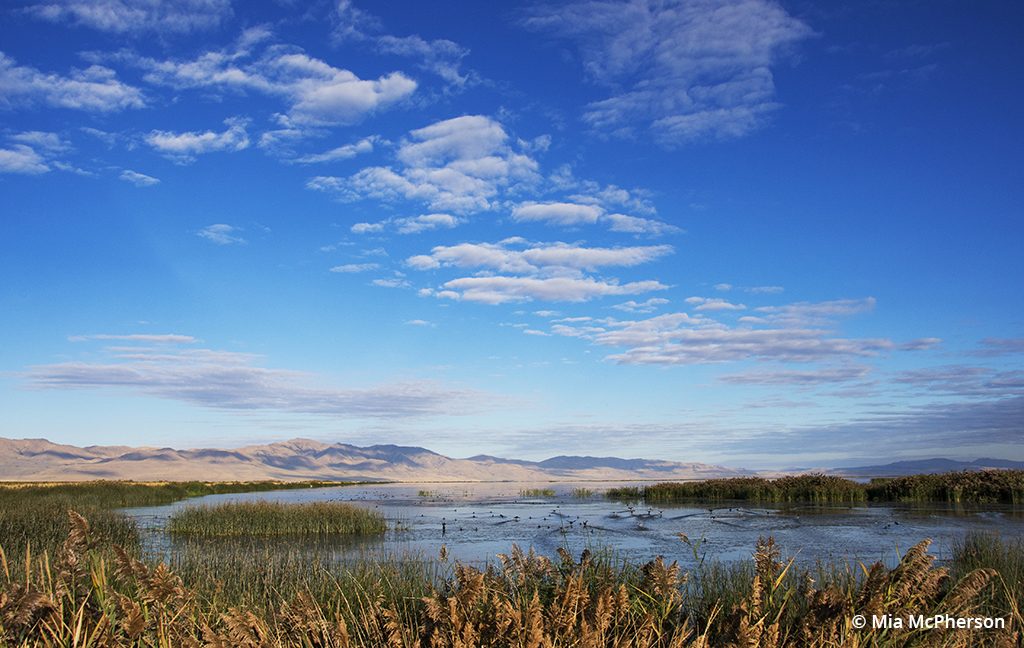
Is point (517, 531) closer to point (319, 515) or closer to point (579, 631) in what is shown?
point (319, 515)

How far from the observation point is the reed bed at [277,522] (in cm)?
2619

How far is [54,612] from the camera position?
4.65 metres

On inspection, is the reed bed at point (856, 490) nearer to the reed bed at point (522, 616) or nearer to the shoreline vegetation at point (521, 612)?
the shoreline vegetation at point (521, 612)

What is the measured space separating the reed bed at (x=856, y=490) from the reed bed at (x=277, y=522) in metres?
21.4

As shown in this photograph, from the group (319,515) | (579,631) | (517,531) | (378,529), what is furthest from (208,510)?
(579,631)

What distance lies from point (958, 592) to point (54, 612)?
5480 millimetres

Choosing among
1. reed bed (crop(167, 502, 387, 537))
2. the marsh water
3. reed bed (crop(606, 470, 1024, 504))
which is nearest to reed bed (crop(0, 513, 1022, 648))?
the marsh water

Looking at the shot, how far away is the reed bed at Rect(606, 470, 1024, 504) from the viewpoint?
117 feet

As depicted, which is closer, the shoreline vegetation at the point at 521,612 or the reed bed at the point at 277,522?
the shoreline vegetation at the point at 521,612

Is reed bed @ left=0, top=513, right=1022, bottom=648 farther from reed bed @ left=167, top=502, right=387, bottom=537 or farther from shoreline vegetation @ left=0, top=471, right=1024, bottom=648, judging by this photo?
reed bed @ left=167, top=502, right=387, bottom=537

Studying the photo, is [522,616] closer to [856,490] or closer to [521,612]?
[521,612]

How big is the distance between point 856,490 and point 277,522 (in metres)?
30.1

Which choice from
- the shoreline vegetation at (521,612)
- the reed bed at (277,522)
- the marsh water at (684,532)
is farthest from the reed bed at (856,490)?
the shoreline vegetation at (521,612)

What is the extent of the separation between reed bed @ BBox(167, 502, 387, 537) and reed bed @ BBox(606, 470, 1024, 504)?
70.1 ft
